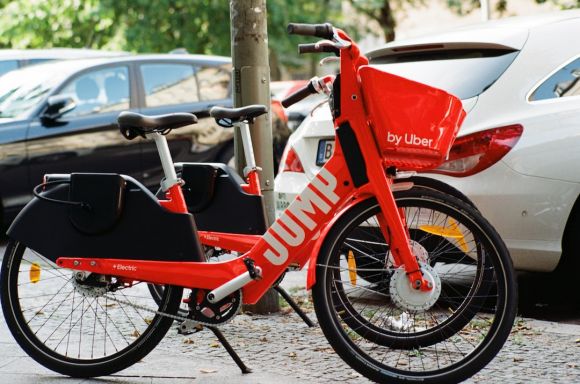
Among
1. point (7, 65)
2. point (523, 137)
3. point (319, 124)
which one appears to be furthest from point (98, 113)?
point (523, 137)

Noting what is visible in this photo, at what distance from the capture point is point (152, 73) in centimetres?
1091

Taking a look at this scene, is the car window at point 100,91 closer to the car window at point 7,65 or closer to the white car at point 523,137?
the car window at point 7,65

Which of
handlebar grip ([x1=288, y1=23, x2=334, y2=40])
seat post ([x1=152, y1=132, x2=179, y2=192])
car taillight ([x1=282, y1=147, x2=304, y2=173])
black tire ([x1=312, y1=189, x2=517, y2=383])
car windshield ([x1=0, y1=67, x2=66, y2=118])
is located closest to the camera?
handlebar grip ([x1=288, y1=23, x2=334, y2=40])

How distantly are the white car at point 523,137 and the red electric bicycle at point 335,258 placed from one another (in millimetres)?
1204

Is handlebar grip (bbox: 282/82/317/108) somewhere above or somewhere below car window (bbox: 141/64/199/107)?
above

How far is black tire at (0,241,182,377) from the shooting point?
481 cm

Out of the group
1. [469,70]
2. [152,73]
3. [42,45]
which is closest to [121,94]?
[152,73]

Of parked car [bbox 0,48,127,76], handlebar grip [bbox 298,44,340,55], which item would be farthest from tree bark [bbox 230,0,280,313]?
parked car [bbox 0,48,127,76]

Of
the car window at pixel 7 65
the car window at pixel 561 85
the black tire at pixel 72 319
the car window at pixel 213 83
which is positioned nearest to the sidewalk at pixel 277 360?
the black tire at pixel 72 319

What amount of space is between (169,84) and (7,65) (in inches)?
84.7

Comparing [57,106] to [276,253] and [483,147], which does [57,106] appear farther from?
[276,253]

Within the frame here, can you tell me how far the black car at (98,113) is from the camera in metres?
9.77

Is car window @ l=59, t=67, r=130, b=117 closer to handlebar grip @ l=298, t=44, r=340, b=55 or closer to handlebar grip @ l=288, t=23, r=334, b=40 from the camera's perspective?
handlebar grip @ l=298, t=44, r=340, b=55

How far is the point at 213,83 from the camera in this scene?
37.1 feet
